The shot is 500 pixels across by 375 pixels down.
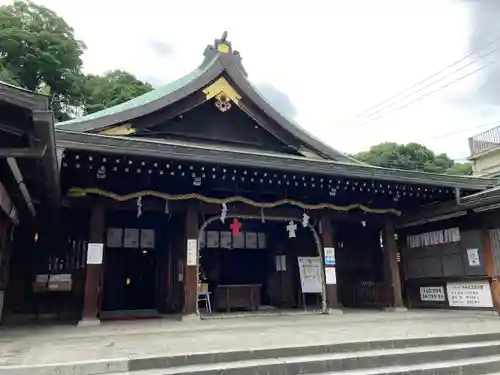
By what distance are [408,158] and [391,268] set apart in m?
28.3

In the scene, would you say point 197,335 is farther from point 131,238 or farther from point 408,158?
point 408,158

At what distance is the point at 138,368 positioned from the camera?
4.36 metres

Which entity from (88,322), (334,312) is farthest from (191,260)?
(334,312)

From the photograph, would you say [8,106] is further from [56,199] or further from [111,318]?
[111,318]

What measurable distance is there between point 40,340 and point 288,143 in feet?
26.8

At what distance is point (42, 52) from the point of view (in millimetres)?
24266

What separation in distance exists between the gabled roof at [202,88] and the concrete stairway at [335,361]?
21.3ft

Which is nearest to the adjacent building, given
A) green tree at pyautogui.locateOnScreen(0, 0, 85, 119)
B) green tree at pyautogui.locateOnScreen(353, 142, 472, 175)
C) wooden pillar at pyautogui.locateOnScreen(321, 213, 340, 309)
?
green tree at pyautogui.locateOnScreen(353, 142, 472, 175)

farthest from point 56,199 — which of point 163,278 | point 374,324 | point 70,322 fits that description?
point 374,324

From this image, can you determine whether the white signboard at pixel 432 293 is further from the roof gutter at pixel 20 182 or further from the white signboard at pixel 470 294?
the roof gutter at pixel 20 182

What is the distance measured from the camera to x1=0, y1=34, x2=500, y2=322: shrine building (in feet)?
27.8

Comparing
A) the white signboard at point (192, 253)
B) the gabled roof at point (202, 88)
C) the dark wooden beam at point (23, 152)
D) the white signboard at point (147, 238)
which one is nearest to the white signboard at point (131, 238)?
the white signboard at point (147, 238)

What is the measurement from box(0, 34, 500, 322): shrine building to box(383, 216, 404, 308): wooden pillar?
42mm

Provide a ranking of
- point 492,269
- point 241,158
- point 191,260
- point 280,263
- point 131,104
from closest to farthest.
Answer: point 241,158
point 191,260
point 492,269
point 131,104
point 280,263
